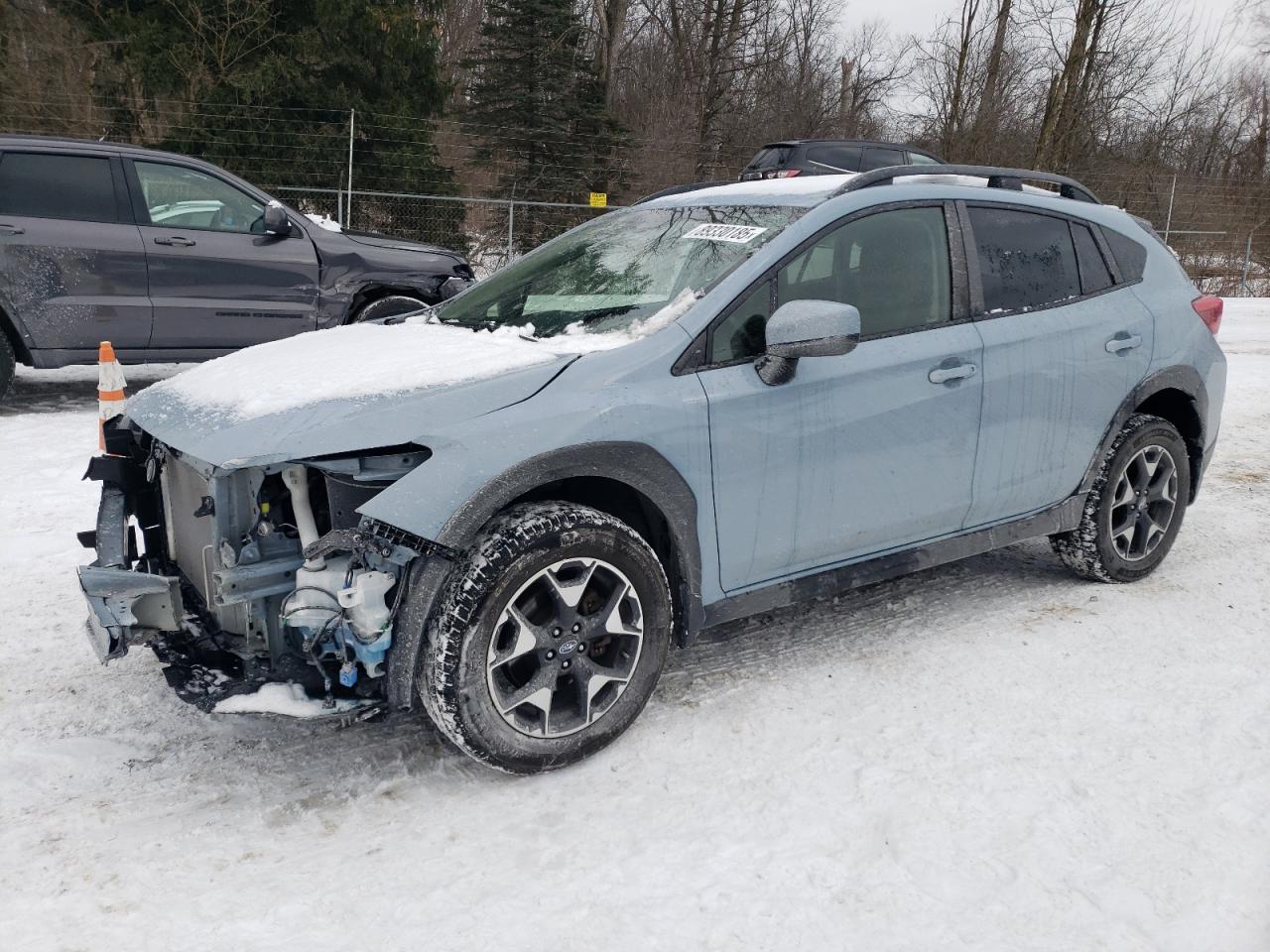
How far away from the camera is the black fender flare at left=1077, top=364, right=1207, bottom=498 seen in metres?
4.23

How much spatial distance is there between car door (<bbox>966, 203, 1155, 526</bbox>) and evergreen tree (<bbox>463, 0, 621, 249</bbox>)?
15254mm

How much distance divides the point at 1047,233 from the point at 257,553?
3242mm

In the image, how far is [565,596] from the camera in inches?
112

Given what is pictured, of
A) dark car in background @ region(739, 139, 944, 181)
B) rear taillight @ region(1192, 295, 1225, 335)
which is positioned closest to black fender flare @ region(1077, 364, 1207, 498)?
rear taillight @ region(1192, 295, 1225, 335)

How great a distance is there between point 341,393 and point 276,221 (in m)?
5.52

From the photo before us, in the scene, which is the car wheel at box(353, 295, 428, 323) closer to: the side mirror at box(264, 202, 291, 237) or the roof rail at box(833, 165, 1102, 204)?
the side mirror at box(264, 202, 291, 237)

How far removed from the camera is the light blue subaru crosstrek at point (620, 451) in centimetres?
270

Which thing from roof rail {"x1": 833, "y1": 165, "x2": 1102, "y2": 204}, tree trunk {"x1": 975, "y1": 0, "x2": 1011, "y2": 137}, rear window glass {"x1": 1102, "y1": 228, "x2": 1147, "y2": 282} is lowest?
rear window glass {"x1": 1102, "y1": 228, "x2": 1147, "y2": 282}

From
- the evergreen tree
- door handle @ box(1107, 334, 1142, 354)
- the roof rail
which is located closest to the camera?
the roof rail

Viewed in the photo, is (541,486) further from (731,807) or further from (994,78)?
(994,78)

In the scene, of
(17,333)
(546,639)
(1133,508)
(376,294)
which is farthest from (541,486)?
(376,294)

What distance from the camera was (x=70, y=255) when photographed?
23.1 ft

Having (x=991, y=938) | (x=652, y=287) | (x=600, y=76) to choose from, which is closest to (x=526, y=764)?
(x=991, y=938)

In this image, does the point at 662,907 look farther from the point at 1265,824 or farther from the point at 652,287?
the point at 652,287
